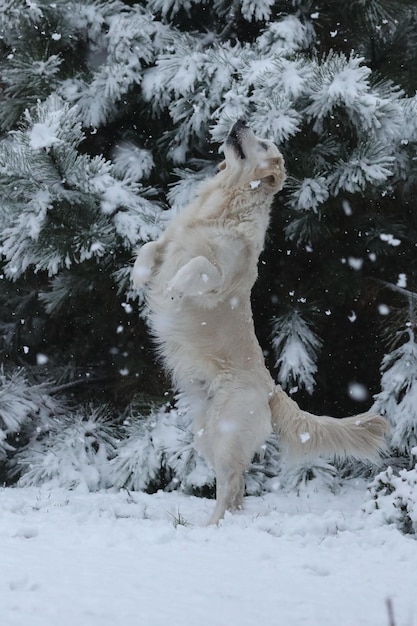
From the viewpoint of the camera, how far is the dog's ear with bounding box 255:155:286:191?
5.58m

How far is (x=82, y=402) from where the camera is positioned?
783cm

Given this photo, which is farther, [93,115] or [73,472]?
[93,115]

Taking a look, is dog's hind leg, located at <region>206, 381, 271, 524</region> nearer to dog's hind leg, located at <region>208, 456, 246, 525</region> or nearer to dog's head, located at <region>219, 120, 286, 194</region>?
dog's hind leg, located at <region>208, 456, 246, 525</region>

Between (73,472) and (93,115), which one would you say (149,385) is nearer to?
(73,472)

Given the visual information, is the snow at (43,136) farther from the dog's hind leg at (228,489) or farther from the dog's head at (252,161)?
the dog's hind leg at (228,489)

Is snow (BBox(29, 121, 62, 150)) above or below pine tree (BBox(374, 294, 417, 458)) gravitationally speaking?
above

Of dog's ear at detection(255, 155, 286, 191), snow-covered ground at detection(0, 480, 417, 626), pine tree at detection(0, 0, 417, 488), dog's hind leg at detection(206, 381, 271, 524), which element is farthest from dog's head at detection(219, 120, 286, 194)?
snow-covered ground at detection(0, 480, 417, 626)

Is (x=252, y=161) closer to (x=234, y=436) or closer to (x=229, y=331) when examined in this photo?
(x=229, y=331)

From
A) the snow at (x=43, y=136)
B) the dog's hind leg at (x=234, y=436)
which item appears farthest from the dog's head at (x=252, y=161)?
the dog's hind leg at (x=234, y=436)

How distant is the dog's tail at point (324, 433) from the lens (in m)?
5.32

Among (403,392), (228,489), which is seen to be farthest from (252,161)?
(403,392)

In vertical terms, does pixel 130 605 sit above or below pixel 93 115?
below

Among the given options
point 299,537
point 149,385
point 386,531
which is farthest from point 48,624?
point 149,385

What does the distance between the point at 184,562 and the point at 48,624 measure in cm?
101
